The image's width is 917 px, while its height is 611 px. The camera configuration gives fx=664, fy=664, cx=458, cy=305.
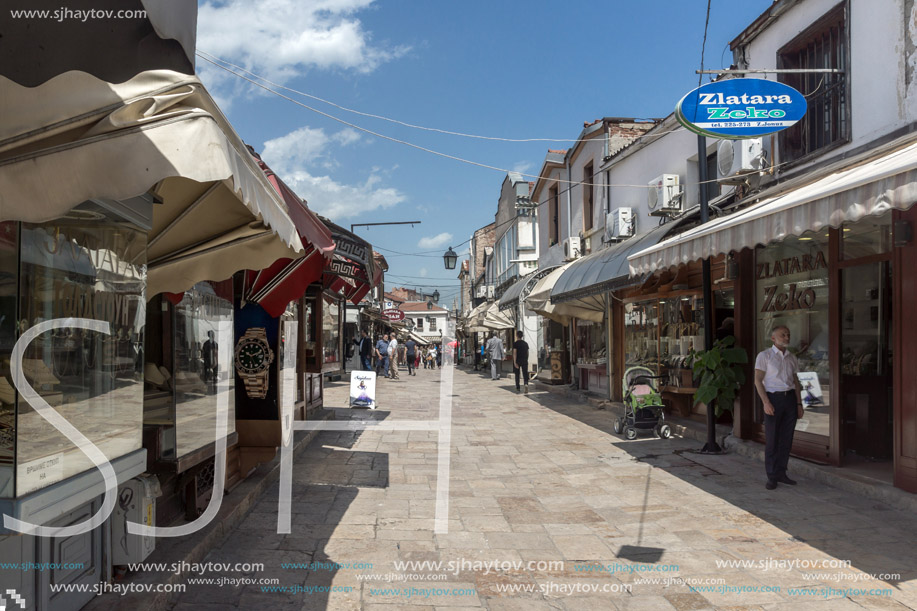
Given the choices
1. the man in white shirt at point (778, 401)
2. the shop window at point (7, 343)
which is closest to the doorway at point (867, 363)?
the man in white shirt at point (778, 401)

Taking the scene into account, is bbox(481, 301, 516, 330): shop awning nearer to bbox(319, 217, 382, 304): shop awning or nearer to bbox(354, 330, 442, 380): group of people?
bbox(354, 330, 442, 380): group of people

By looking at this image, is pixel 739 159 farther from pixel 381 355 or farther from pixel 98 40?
pixel 381 355

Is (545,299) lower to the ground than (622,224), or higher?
lower

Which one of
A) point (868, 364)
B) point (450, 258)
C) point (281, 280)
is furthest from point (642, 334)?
point (450, 258)

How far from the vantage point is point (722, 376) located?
8.76 meters

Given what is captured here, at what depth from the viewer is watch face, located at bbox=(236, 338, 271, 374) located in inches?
269

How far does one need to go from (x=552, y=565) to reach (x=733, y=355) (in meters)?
5.22

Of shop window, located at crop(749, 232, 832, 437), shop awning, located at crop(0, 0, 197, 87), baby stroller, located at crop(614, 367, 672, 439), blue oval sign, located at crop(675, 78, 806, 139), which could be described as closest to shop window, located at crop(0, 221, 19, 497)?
shop awning, located at crop(0, 0, 197, 87)

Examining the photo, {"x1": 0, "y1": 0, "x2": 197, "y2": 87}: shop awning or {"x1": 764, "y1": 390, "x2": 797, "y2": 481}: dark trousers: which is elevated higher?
{"x1": 0, "y1": 0, "x2": 197, "y2": 87}: shop awning

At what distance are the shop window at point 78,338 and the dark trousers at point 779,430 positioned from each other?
5.92m

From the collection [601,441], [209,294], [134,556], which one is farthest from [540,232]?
[134,556]

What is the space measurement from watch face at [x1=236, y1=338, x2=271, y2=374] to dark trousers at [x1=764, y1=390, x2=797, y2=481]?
17.0ft

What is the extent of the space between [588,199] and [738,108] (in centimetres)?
1051

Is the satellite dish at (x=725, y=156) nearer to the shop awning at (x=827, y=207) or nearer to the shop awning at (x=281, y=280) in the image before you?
the shop awning at (x=827, y=207)
